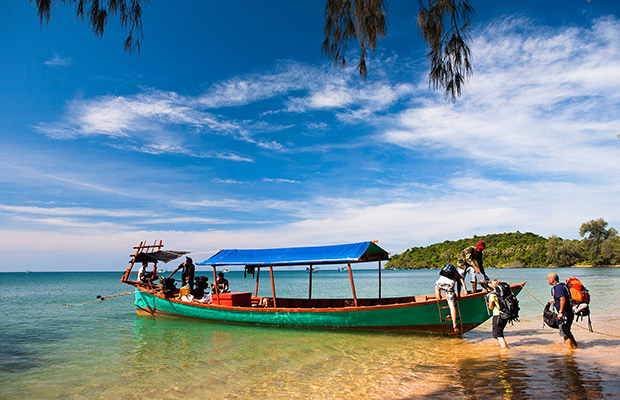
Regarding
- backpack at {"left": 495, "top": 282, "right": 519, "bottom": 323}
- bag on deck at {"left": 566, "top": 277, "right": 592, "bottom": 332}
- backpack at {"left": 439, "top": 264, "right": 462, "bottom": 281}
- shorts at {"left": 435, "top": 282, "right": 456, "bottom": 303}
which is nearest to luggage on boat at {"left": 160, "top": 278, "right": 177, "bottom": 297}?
shorts at {"left": 435, "top": 282, "right": 456, "bottom": 303}

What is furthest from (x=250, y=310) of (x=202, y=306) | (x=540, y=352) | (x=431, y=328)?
(x=540, y=352)

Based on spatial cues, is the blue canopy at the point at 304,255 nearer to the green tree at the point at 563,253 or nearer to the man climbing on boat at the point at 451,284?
the man climbing on boat at the point at 451,284

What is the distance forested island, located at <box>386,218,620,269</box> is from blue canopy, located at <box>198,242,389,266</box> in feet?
271

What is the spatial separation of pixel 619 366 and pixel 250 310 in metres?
10.6

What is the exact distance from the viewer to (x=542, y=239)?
12594 centimetres

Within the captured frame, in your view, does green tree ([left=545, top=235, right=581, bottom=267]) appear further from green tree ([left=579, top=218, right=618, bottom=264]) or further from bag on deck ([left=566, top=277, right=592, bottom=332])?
bag on deck ([left=566, top=277, right=592, bottom=332])

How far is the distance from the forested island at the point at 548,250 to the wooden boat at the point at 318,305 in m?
81.9

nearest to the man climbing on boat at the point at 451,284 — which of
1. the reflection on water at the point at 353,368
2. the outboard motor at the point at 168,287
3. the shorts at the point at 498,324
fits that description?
the reflection on water at the point at 353,368

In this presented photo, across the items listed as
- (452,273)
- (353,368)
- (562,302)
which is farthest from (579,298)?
(353,368)

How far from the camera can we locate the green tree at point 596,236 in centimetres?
9050

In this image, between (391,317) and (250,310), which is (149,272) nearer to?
(250,310)

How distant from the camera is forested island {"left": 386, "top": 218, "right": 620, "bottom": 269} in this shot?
296ft

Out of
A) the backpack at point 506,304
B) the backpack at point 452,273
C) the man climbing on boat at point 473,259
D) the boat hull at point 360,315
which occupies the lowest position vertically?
the boat hull at point 360,315

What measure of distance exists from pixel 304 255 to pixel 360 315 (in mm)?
2969
